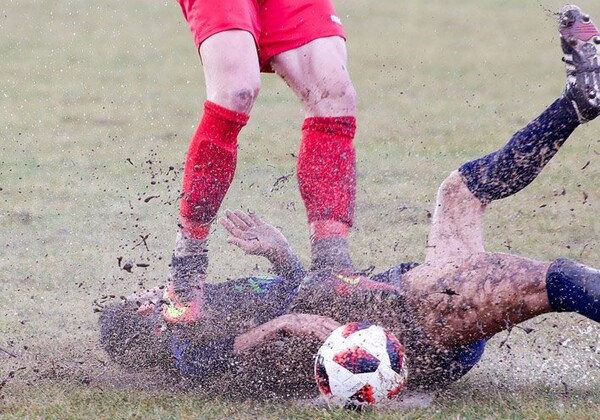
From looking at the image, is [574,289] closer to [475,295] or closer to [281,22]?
[475,295]

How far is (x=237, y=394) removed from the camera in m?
3.72

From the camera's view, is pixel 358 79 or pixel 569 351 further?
pixel 358 79

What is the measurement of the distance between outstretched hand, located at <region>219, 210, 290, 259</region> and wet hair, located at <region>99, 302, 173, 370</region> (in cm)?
45

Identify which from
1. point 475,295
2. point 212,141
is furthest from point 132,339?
point 475,295

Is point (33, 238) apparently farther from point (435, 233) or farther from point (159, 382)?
point (435, 233)

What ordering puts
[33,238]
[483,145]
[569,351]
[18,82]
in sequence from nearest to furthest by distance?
[569,351] < [33,238] < [483,145] < [18,82]

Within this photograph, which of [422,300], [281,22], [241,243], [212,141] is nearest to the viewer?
[422,300]

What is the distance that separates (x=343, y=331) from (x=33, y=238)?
3484 mm

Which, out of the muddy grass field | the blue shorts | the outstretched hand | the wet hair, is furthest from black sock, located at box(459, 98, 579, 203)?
the wet hair

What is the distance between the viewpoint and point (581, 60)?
3637mm

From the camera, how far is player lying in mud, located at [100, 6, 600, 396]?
334 cm

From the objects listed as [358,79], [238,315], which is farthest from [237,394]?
[358,79]

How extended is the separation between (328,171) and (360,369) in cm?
104

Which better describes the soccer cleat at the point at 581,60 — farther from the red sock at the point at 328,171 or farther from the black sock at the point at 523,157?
the red sock at the point at 328,171
